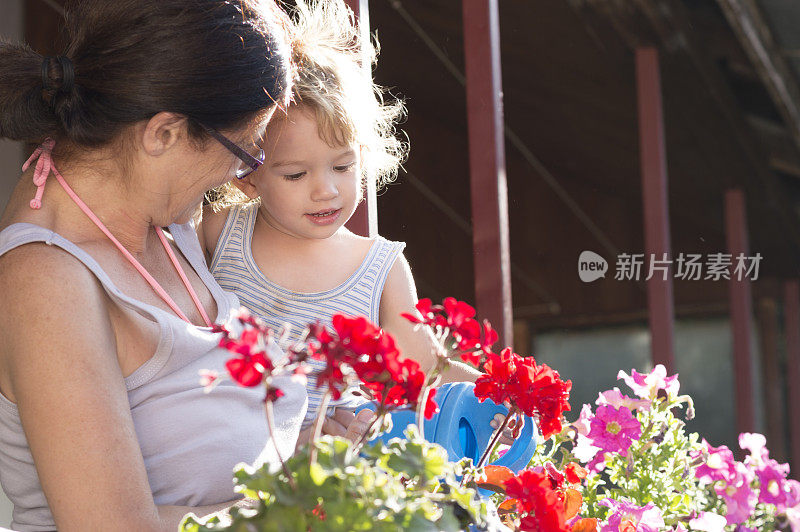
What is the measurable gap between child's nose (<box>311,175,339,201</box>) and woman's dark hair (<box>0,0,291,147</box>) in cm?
34

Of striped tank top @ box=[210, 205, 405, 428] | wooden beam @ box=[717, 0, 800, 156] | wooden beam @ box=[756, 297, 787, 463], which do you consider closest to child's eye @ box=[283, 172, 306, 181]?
striped tank top @ box=[210, 205, 405, 428]

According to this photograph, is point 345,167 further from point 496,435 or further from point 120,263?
point 496,435

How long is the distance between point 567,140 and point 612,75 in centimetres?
142

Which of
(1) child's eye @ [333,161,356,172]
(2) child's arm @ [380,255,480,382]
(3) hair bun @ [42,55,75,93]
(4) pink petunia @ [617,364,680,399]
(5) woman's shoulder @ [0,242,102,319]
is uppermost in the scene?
(3) hair bun @ [42,55,75,93]

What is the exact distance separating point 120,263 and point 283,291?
1.40 ft

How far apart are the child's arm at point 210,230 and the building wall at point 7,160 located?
10.7ft

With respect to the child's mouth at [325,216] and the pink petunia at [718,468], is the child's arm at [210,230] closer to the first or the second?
the child's mouth at [325,216]

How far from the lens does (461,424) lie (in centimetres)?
116

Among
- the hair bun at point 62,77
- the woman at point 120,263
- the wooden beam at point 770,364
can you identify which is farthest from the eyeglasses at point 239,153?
the wooden beam at point 770,364

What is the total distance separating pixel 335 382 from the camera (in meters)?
0.62

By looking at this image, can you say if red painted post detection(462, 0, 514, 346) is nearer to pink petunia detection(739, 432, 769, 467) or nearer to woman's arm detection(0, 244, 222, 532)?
pink petunia detection(739, 432, 769, 467)

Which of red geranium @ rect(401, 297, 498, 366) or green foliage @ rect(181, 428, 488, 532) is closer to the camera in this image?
green foliage @ rect(181, 428, 488, 532)

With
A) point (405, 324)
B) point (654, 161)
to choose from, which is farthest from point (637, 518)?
point (654, 161)

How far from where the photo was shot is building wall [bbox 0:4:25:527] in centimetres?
445
